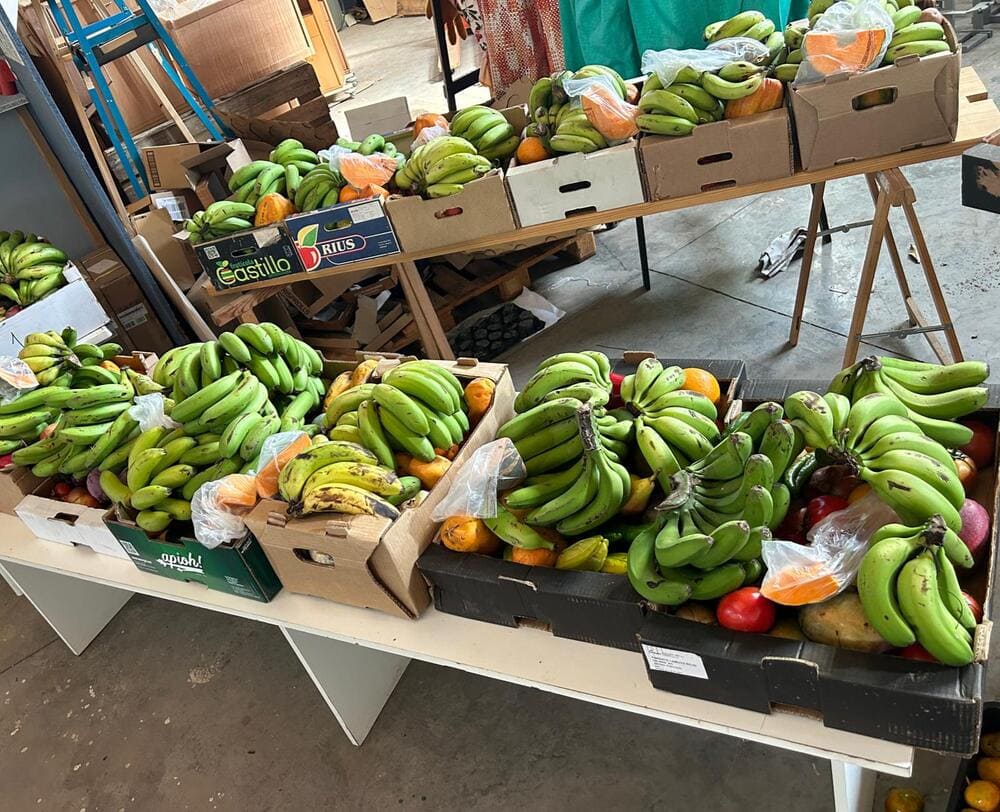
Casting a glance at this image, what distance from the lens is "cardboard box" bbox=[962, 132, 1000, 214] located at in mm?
1313

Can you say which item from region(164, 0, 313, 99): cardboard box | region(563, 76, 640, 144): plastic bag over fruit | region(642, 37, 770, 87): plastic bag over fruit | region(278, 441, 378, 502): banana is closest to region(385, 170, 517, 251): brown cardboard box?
region(563, 76, 640, 144): plastic bag over fruit

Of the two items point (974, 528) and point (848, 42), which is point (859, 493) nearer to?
point (974, 528)

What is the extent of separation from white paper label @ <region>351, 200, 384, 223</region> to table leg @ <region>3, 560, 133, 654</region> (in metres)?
1.78

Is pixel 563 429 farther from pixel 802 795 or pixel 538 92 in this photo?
pixel 538 92

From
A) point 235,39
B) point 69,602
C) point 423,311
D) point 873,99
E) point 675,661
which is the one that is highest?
point 235,39

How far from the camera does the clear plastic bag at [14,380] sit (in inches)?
95.3

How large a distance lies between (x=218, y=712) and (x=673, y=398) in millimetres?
1980

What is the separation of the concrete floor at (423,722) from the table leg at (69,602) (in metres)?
0.06

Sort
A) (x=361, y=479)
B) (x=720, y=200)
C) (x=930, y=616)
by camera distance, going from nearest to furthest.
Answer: (x=930, y=616) → (x=361, y=479) → (x=720, y=200)

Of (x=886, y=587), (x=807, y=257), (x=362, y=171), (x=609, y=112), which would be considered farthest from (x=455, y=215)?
(x=886, y=587)

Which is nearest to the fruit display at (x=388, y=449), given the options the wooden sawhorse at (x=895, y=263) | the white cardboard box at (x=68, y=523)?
the white cardboard box at (x=68, y=523)

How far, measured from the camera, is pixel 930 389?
1.67 m

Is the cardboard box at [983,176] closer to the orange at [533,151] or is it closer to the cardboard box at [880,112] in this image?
the cardboard box at [880,112]

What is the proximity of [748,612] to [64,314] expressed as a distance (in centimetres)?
335
